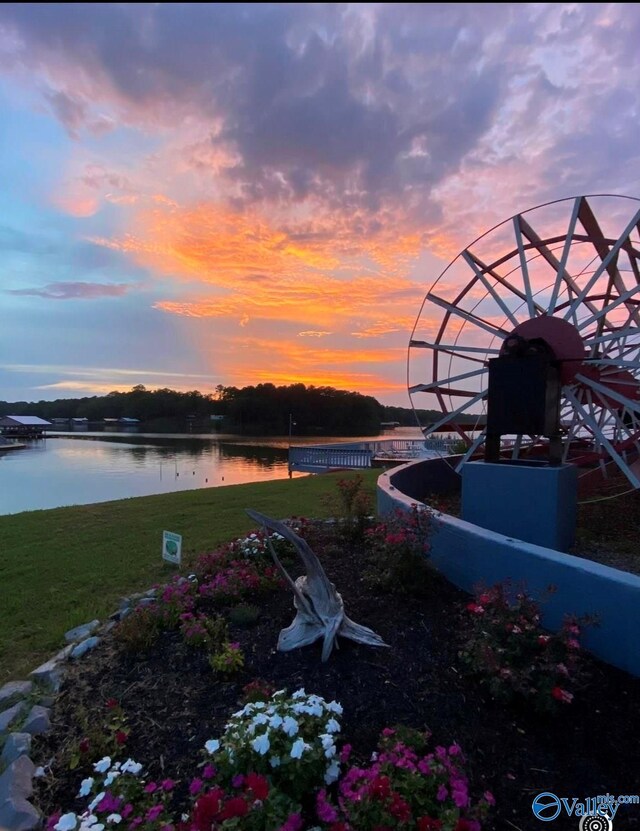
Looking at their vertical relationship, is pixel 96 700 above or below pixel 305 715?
below

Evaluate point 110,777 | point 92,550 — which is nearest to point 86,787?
point 110,777

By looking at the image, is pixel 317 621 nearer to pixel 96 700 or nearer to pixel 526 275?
pixel 96 700

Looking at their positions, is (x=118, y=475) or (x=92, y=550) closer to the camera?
(x=92, y=550)

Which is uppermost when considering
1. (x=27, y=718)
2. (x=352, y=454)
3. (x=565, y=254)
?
(x=565, y=254)

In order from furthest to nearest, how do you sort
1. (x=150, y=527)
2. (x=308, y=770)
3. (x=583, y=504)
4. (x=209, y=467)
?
(x=209, y=467)
(x=150, y=527)
(x=583, y=504)
(x=308, y=770)

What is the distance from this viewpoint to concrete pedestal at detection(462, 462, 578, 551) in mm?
4805

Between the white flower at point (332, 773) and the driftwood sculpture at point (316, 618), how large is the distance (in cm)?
98

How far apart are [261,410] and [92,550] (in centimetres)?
7809

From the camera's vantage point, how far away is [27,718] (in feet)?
9.14

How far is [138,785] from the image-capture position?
2088 millimetres

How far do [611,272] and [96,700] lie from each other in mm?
10124

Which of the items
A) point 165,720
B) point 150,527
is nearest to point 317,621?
point 165,720

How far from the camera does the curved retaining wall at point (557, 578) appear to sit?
295cm

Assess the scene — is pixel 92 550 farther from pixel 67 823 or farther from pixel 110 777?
pixel 67 823
